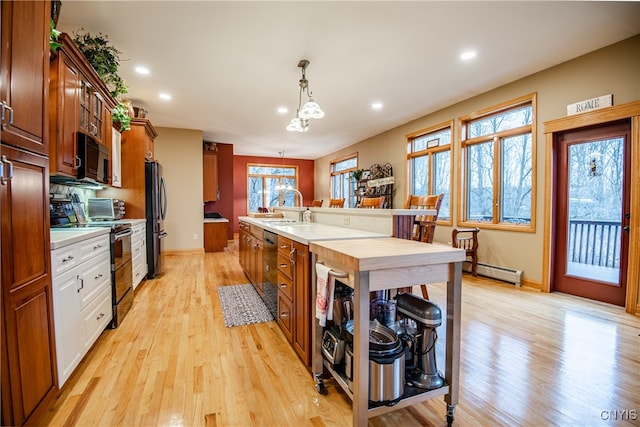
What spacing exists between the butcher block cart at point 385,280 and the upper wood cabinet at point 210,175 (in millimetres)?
6574

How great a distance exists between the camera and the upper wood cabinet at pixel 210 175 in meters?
7.45

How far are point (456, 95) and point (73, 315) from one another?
5.15m

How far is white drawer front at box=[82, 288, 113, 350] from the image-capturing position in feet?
6.46

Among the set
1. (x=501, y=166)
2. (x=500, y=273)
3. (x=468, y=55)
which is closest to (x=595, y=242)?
(x=500, y=273)

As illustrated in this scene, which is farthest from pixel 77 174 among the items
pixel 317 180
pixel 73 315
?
pixel 317 180

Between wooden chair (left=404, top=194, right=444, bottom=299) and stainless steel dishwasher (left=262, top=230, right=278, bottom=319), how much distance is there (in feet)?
Result: 4.13

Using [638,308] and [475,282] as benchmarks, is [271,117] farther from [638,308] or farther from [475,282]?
[638,308]

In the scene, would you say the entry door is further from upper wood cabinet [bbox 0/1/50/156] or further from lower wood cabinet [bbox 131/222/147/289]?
lower wood cabinet [bbox 131/222/147/289]

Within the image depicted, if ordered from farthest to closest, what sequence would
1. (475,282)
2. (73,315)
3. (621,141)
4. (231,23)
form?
(475,282), (621,141), (231,23), (73,315)

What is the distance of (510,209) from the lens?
411cm

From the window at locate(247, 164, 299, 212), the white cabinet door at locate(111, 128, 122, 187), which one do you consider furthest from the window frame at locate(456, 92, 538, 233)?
the window at locate(247, 164, 299, 212)

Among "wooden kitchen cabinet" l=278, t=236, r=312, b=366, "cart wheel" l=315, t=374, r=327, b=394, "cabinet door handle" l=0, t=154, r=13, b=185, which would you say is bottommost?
"cart wheel" l=315, t=374, r=327, b=394

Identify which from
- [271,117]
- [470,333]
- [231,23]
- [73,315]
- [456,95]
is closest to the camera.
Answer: [73,315]

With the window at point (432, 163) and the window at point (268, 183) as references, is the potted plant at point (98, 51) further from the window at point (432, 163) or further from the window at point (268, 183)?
the window at point (268, 183)
